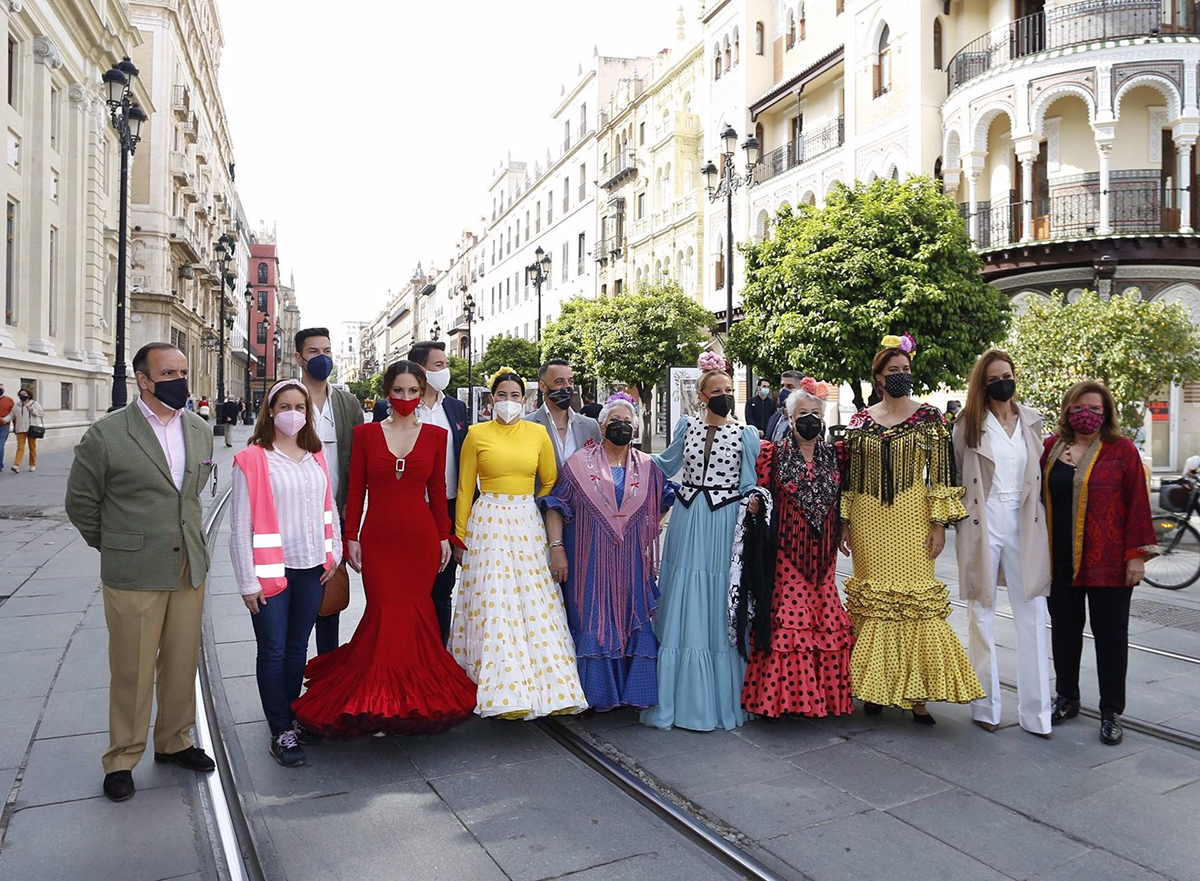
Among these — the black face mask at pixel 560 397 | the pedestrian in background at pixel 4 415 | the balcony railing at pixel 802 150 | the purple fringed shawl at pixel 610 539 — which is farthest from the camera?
→ the balcony railing at pixel 802 150

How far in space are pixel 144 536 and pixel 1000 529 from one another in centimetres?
439

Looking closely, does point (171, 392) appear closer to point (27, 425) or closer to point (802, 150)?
point (27, 425)

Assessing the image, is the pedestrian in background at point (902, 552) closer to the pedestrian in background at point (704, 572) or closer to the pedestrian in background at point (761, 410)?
the pedestrian in background at point (704, 572)

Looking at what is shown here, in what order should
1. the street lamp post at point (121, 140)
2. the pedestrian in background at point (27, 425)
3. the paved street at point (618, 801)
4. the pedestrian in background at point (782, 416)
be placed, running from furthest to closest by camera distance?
the pedestrian in background at point (27, 425) → the street lamp post at point (121, 140) → the pedestrian in background at point (782, 416) → the paved street at point (618, 801)

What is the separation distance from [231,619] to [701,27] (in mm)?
34287

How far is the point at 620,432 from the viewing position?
4953 millimetres

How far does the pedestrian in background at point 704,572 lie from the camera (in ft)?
16.1

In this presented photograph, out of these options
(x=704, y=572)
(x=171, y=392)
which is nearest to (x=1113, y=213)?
(x=704, y=572)

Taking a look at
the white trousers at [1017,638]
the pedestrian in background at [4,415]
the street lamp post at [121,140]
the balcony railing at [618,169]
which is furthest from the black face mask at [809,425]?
the balcony railing at [618,169]

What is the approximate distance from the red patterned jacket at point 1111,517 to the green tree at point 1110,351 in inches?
405

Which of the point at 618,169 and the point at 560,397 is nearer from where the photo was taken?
the point at 560,397

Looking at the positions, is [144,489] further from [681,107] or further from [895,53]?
[681,107]

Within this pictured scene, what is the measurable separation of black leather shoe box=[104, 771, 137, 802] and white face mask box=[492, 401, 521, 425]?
2.44m

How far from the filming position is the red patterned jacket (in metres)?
4.79
